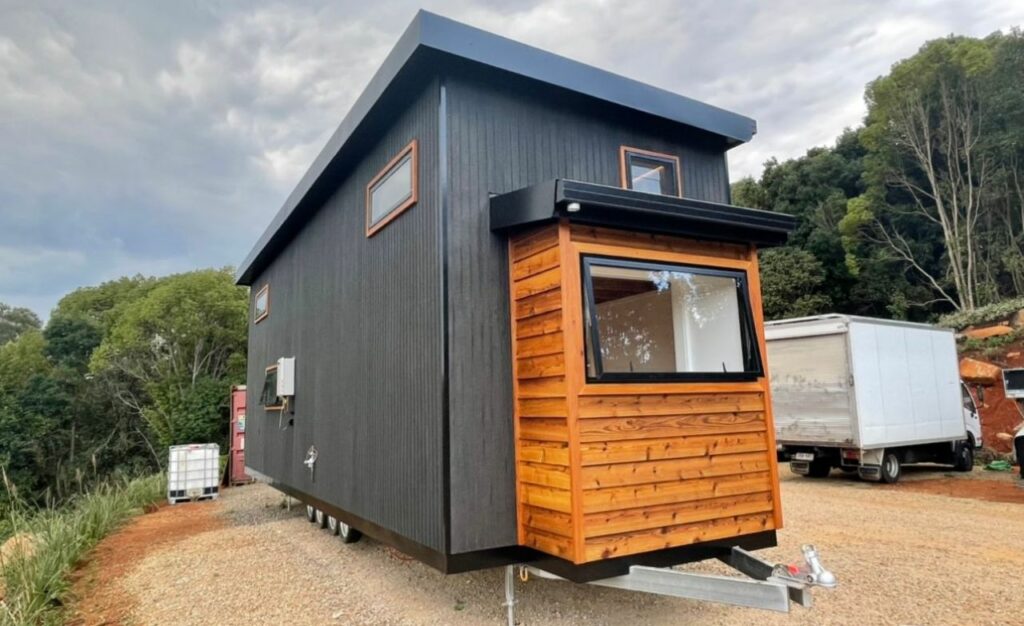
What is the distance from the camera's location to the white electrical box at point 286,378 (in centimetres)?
714

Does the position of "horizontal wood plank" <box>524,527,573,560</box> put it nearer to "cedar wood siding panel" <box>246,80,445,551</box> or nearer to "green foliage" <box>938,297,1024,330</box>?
"cedar wood siding panel" <box>246,80,445,551</box>

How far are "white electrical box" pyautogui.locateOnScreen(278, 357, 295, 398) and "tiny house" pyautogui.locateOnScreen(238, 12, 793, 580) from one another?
292 centimetres

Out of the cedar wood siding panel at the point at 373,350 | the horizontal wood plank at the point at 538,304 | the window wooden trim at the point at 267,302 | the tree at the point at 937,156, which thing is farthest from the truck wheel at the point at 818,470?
the tree at the point at 937,156

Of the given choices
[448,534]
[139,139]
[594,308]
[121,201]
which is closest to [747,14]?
[594,308]

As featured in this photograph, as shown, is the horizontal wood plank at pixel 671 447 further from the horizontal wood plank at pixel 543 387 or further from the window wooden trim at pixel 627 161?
the window wooden trim at pixel 627 161

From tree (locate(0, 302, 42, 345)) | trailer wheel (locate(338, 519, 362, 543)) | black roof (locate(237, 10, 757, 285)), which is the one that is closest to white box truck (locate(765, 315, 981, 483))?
black roof (locate(237, 10, 757, 285))

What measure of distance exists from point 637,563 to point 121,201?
33344 millimetres

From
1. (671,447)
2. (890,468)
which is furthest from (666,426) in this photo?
(890,468)

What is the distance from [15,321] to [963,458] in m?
50.7

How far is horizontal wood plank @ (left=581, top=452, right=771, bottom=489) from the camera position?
120 inches

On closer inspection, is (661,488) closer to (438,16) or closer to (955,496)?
(438,16)

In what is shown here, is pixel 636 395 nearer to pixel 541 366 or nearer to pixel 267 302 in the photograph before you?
pixel 541 366

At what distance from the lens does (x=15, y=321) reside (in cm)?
3812

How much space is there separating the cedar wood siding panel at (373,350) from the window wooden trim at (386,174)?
0.20 feet
